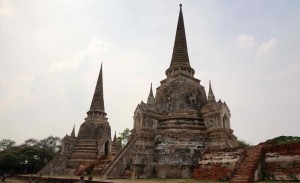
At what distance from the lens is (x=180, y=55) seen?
28.4 metres

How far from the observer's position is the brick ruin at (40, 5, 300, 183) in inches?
609

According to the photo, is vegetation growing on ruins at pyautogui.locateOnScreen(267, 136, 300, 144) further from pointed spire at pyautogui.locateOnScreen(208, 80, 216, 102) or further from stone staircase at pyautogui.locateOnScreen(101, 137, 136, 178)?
stone staircase at pyautogui.locateOnScreen(101, 137, 136, 178)

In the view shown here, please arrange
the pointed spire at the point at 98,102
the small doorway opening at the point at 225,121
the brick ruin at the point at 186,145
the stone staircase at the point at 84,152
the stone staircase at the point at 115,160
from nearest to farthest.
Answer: the brick ruin at the point at 186,145, the stone staircase at the point at 115,160, the small doorway opening at the point at 225,121, the stone staircase at the point at 84,152, the pointed spire at the point at 98,102

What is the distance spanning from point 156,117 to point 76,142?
1519 cm

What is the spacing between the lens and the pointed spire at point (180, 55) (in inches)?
1085

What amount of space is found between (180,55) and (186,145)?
35.0 feet

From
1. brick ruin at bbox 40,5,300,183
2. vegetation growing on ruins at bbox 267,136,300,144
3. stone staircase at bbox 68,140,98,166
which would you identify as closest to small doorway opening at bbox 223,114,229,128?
brick ruin at bbox 40,5,300,183

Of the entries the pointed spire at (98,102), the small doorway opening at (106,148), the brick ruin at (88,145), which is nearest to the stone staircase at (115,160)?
the brick ruin at (88,145)

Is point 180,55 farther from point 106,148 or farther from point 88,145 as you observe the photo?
point 88,145

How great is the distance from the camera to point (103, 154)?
108 feet

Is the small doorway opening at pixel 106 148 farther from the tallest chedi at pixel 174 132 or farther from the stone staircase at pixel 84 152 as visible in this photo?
the tallest chedi at pixel 174 132

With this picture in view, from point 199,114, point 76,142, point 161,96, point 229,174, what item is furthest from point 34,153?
point 229,174

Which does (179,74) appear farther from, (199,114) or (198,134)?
(198,134)

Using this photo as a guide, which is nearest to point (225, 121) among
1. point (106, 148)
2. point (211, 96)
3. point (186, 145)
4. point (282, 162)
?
point (211, 96)
